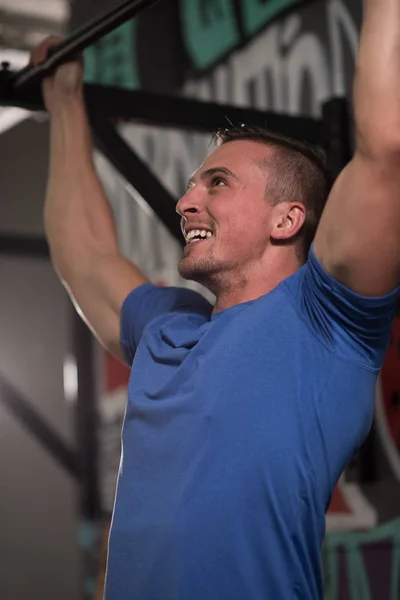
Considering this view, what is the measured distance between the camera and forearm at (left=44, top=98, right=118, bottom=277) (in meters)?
2.24

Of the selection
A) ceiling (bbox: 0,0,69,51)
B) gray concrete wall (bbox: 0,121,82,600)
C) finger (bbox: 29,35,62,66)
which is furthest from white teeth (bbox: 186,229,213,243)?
gray concrete wall (bbox: 0,121,82,600)

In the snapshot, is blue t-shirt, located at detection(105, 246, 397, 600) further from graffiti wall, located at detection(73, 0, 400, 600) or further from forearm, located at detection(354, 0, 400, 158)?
graffiti wall, located at detection(73, 0, 400, 600)

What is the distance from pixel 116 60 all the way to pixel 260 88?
107cm

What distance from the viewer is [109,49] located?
4062 millimetres

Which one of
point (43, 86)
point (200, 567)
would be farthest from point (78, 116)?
point (200, 567)

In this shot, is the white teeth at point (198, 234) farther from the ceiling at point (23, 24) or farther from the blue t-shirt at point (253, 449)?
the ceiling at point (23, 24)

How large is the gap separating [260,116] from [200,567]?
1.31m

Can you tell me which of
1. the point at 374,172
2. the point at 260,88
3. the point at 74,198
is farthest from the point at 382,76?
the point at 260,88

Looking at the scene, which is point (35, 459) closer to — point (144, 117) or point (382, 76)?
point (144, 117)

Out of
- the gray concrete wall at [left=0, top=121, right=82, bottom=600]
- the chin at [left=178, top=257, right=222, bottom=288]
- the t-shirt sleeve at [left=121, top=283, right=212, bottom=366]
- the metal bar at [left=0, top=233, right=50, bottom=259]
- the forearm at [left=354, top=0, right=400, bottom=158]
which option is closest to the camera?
the forearm at [left=354, top=0, right=400, bottom=158]

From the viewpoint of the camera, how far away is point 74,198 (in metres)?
2.28

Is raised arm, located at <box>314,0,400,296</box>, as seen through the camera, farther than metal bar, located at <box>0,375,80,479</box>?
No

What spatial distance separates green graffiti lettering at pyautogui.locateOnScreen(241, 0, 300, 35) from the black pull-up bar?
3.61 ft

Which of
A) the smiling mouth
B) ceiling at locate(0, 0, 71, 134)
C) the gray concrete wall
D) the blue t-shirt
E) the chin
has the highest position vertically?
ceiling at locate(0, 0, 71, 134)
